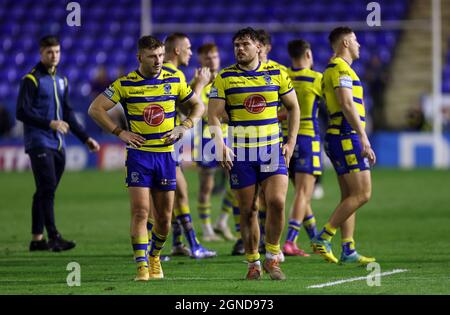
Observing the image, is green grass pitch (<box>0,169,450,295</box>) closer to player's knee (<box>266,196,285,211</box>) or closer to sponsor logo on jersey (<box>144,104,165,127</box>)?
player's knee (<box>266,196,285,211</box>)

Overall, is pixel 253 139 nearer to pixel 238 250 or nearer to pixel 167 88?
pixel 167 88

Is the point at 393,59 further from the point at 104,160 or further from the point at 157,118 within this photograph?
the point at 157,118

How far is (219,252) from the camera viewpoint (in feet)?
38.8

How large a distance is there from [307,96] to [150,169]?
2923 mm

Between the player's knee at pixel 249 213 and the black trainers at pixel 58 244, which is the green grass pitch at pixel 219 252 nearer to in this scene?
the black trainers at pixel 58 244

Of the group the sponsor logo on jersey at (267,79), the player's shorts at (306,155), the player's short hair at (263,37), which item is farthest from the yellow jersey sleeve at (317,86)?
the sponsor logo on jersey at (267,79)

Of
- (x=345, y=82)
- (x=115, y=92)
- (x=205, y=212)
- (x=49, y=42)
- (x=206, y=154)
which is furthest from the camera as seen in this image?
(x=205, y=212)

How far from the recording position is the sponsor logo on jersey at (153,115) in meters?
9.20

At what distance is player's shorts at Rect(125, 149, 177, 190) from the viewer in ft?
30.0

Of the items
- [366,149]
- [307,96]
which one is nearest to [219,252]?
[307,96]

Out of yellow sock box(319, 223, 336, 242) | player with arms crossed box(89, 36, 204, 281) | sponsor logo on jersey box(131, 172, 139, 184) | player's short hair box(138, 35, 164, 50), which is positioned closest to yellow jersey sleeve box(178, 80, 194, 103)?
player with arms crossed box(89, 36, 204, 281)

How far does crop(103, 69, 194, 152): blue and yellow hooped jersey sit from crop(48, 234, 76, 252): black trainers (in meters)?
3.24

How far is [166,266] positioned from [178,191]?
3.81ft
